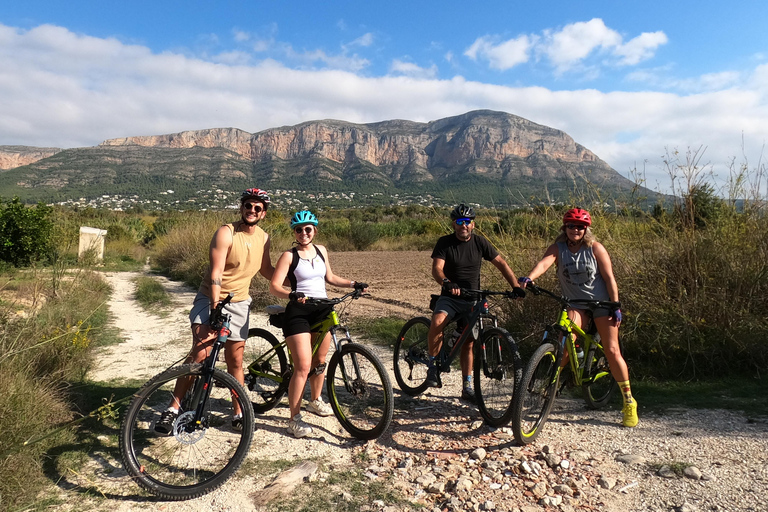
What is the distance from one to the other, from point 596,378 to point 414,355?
1.81 m

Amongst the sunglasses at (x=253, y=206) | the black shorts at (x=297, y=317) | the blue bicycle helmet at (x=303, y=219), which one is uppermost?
the sunglasses at (x=253, y=206)

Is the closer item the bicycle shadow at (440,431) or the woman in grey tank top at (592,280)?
the bicycle shadow at (440,431)

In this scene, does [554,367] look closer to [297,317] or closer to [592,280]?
[592,280]

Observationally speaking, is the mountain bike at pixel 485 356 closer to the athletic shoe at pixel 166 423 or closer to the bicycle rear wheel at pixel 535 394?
the bicycle rear wheel at pixel 535 394

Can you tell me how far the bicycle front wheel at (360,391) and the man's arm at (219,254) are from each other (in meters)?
1.21

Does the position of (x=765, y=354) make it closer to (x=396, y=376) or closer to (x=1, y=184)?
(x=396, y=376)

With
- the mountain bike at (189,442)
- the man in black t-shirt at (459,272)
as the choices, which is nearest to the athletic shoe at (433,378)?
the man in black t-shirt at (459,272)

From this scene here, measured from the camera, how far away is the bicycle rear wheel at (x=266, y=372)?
4.74 m

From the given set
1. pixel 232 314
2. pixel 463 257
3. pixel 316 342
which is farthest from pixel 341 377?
pixel 463 257

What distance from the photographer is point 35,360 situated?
4.75 meters

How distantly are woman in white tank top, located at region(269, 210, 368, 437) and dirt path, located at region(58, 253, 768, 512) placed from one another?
0.32 meters

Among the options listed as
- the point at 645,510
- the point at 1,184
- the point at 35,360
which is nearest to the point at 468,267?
the point at 645,510

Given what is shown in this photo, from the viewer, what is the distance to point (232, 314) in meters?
4.05

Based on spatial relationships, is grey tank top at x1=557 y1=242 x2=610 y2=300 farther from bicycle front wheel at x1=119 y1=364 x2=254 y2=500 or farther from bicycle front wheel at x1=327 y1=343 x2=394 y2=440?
bicycle front wheel at x1=119 y1=364 x2=254 y2=500
